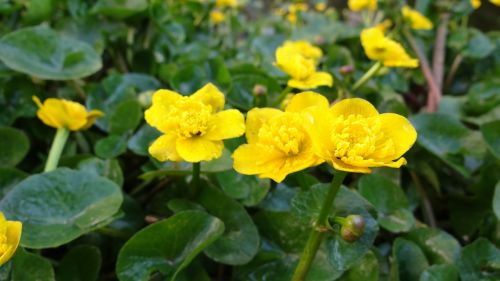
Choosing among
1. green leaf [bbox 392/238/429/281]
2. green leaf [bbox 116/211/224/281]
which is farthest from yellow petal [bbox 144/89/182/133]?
green leaf [bbox 392/238/429/281]

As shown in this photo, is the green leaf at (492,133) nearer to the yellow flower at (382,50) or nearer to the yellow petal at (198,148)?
the yellow flower at (382,50)

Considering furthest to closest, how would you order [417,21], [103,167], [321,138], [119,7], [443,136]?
[417,21] → [119,7] → [443,136] → [103,167] → [321,138]

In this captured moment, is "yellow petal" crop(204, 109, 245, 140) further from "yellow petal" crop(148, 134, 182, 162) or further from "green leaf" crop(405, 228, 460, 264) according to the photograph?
"green leaf" crop(405, 228, 460, 264)

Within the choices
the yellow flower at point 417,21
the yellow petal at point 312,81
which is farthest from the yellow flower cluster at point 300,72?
the yellow flower at point 417,21

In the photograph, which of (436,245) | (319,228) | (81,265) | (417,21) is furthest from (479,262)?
(417,21)

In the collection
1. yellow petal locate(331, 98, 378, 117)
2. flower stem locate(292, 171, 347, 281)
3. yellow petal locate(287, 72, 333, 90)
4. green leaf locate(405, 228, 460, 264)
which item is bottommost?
green leaf locate(405, 228, 460, 264)

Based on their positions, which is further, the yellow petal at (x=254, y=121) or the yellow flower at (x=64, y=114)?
the yellow flower at (x=64, y=114)

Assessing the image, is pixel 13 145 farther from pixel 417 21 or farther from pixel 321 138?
pixel 417 21
